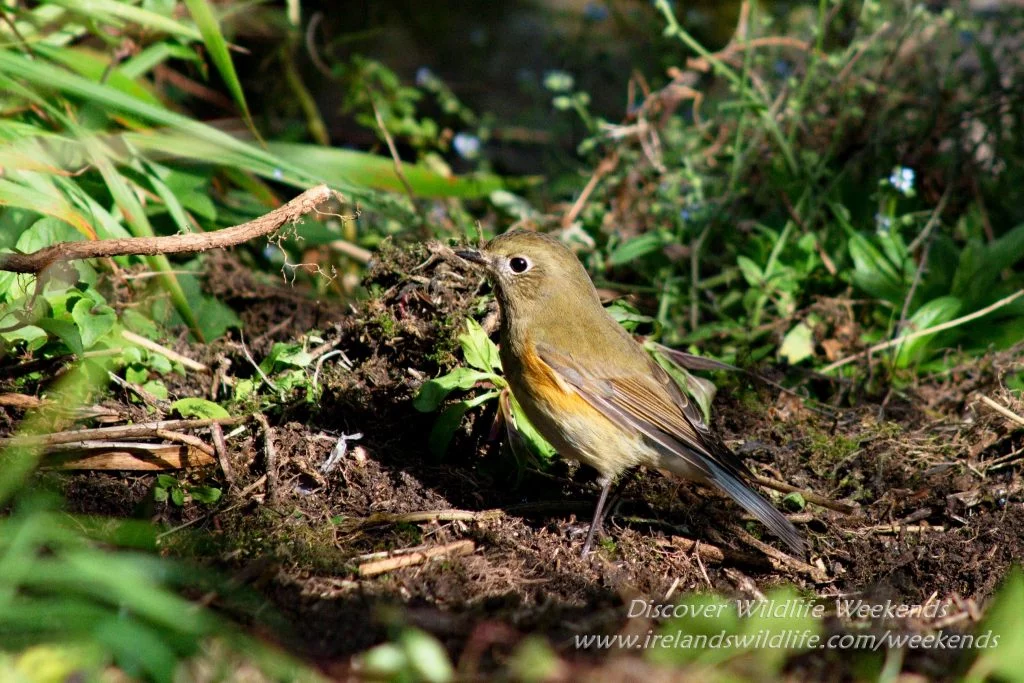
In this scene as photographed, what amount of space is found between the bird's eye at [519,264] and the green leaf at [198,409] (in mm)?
1336

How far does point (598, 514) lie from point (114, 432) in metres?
1.85

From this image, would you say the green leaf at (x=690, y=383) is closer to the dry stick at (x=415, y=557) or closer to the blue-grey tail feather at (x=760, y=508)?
the blue-grey tail feather at (x=760, y=508)

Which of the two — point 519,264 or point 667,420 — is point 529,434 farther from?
point 519,264

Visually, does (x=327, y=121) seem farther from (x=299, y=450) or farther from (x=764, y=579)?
(x=764, y=579)

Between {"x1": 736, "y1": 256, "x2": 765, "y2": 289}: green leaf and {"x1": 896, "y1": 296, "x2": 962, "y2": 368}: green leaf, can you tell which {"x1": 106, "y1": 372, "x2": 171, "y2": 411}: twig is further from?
{"x1": 896, "y1": 296, "x2": 962, "y2": 368}: green leaf

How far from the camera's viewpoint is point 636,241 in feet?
18.3

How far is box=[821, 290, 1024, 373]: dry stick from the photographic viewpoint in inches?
194

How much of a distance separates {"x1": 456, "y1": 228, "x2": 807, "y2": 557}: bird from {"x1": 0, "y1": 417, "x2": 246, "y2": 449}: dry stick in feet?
3.94

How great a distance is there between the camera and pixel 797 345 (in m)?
5.15

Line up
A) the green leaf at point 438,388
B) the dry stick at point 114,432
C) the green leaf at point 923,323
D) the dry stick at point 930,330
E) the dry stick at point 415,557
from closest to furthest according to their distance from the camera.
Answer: the dry stick at point 415,557
the dry stick at point 114,432
the green leaf at point 438,388
the dry stick at point 930,330
the green leaf at point 923,323

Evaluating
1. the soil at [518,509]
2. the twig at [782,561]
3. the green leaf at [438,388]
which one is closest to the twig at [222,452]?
the soil at [518,509]

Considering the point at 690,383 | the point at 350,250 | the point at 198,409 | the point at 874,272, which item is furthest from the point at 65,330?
the point at 874,272

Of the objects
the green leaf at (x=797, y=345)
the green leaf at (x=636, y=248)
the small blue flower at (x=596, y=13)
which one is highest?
the small blue flower at (x=596, y=13)

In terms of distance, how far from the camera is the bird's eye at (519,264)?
4.31 metres
